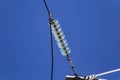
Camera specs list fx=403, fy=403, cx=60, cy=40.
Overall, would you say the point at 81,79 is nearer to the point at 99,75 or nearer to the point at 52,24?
the point at 99,75

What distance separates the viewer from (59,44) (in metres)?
12.4

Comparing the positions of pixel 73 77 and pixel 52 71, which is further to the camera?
pixel 52 71

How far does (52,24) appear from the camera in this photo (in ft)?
39.7

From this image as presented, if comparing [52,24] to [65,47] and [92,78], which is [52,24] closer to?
[65,47]

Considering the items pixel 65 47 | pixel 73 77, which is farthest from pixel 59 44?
pixel 73 77

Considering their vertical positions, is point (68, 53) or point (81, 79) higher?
point (68, 53)

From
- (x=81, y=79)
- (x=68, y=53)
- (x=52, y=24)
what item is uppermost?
(x=52, y=24)

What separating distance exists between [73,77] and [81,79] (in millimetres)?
269

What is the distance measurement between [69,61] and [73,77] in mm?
523

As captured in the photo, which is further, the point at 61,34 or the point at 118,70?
the point at 118,70

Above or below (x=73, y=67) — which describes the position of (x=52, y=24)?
above

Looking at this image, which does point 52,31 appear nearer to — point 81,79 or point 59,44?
point 59,44

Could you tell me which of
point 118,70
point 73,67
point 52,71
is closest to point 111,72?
point 118,70

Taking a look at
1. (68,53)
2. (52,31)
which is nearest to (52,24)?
(52,31)
